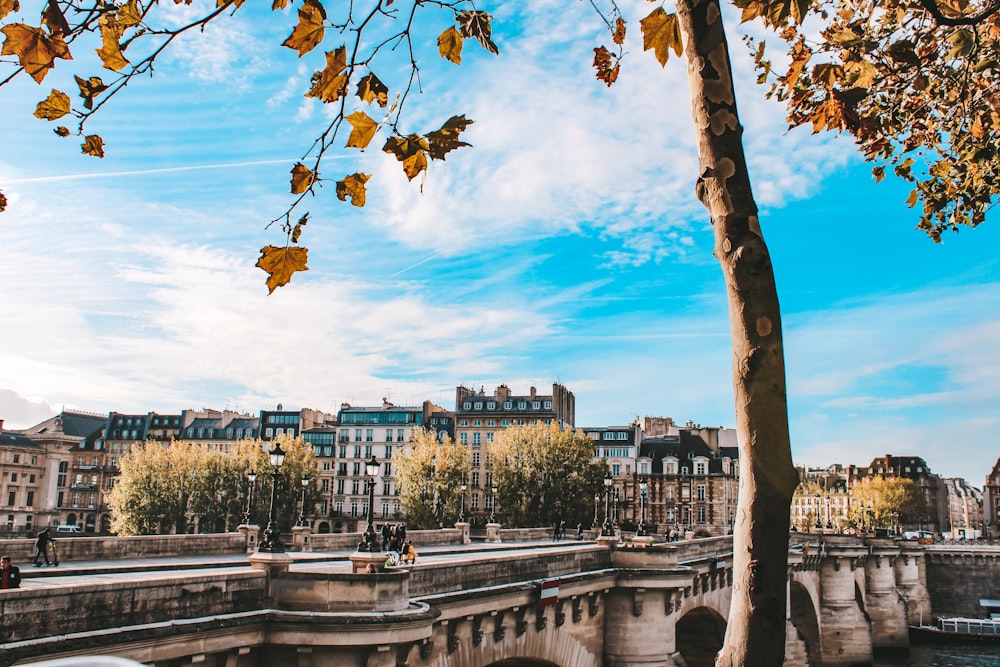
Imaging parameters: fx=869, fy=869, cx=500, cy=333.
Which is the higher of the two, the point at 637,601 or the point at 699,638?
the point at 637,601

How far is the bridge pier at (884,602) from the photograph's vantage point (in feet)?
204

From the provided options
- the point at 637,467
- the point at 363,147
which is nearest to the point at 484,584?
the point at 363,147

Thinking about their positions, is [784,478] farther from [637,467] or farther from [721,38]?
[637,467]

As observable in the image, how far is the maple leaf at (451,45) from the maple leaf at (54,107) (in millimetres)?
2057

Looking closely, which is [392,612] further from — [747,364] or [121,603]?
[747,364]

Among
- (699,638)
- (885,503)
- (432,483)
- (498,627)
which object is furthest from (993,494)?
(498,627)

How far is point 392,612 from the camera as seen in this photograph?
13.8m

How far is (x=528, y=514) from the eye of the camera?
2534 inches

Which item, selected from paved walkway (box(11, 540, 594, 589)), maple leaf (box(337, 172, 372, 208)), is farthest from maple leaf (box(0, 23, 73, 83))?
paved walkway (box(11, 540, 594, 589))

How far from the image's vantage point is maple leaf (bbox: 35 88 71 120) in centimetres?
447

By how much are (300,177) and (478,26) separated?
4.45 feet

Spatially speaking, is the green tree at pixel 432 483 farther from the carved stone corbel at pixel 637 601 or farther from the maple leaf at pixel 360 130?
the maple leaf at pixel 360 130

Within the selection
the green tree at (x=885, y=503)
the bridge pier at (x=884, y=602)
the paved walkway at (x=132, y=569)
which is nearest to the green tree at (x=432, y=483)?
the bridge pier at (x=884, y=602)

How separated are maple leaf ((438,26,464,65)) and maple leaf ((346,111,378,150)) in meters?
0.92
